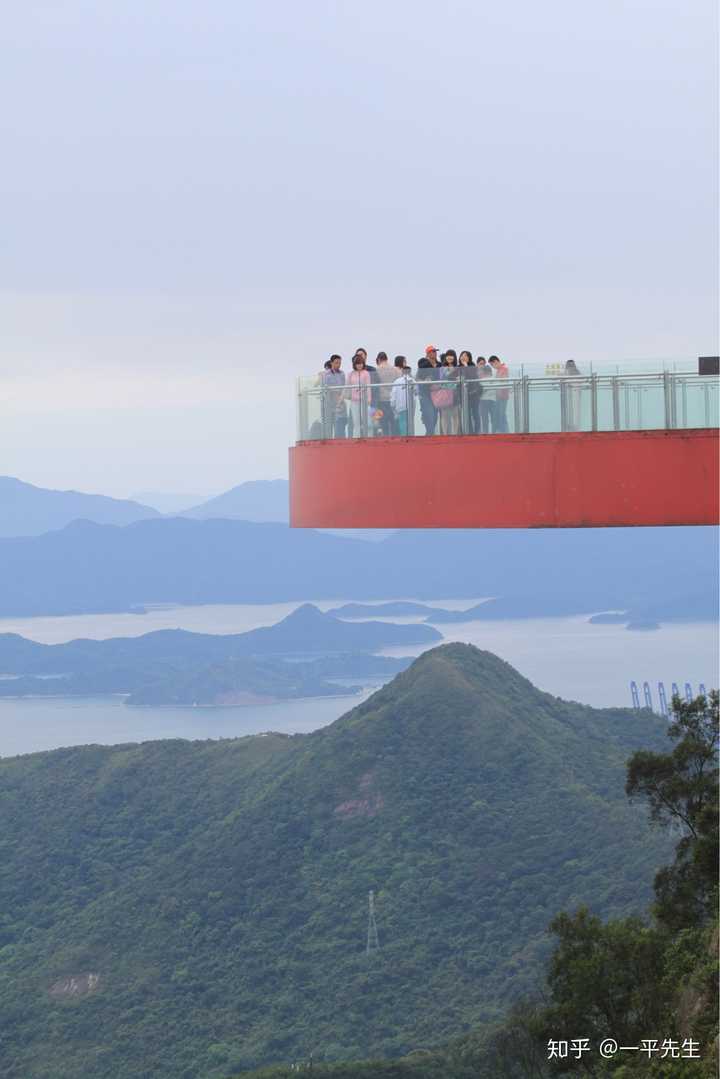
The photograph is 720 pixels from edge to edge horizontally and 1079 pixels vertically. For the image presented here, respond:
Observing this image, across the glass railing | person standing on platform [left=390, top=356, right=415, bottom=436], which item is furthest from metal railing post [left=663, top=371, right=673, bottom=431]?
person standing on platform [left=390, top=356, right=415, bottom=436]

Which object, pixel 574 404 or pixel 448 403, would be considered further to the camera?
pixel 448 403

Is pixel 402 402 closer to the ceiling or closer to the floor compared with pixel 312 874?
closer to the ceiling

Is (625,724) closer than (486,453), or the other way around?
(486,453)

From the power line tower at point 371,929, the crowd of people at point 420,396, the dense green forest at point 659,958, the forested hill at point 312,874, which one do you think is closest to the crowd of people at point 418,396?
the crowd of people at point 420,396

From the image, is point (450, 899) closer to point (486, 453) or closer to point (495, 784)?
point (495, 784)

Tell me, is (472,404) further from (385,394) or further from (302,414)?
(302,414)

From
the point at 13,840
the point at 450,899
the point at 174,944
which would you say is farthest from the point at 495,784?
the point at 13,840

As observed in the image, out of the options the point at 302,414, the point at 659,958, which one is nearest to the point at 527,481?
the point at 302,414
